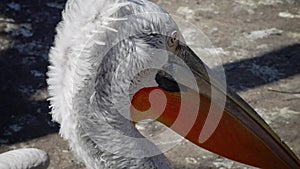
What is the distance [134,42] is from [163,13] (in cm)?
16

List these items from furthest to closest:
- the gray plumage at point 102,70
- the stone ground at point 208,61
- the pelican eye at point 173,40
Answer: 1. the stone ground at point 208,61
2. the pelican eye at point 173,40
3. the gray plumage at point 102,70

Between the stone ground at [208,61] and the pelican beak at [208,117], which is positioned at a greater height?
the pelican beak at [208,117]

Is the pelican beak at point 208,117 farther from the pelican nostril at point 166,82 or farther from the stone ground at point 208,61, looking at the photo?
the stone ground at point 208,61

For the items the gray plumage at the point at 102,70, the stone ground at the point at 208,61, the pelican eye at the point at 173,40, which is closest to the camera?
the gray plumage at the point at 102,70

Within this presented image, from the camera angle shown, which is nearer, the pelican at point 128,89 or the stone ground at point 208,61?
the pelican at point 128,89

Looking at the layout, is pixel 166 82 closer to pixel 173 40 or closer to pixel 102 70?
pixel 173 40

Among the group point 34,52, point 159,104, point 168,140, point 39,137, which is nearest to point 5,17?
point 34,52

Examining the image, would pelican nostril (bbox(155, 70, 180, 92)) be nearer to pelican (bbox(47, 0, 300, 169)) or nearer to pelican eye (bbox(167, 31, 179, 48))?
pelican (bbox(47, 0, 300, 169))

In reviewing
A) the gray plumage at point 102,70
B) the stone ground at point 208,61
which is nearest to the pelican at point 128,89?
the gray plumage at point 102,70

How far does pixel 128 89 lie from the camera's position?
2574 millimetres

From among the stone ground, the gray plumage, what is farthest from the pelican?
the stone ground

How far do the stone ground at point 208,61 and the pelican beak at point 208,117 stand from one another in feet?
3.80

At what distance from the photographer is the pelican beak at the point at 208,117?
270 centimetres

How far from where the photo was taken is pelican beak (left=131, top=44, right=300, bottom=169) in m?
2.70
